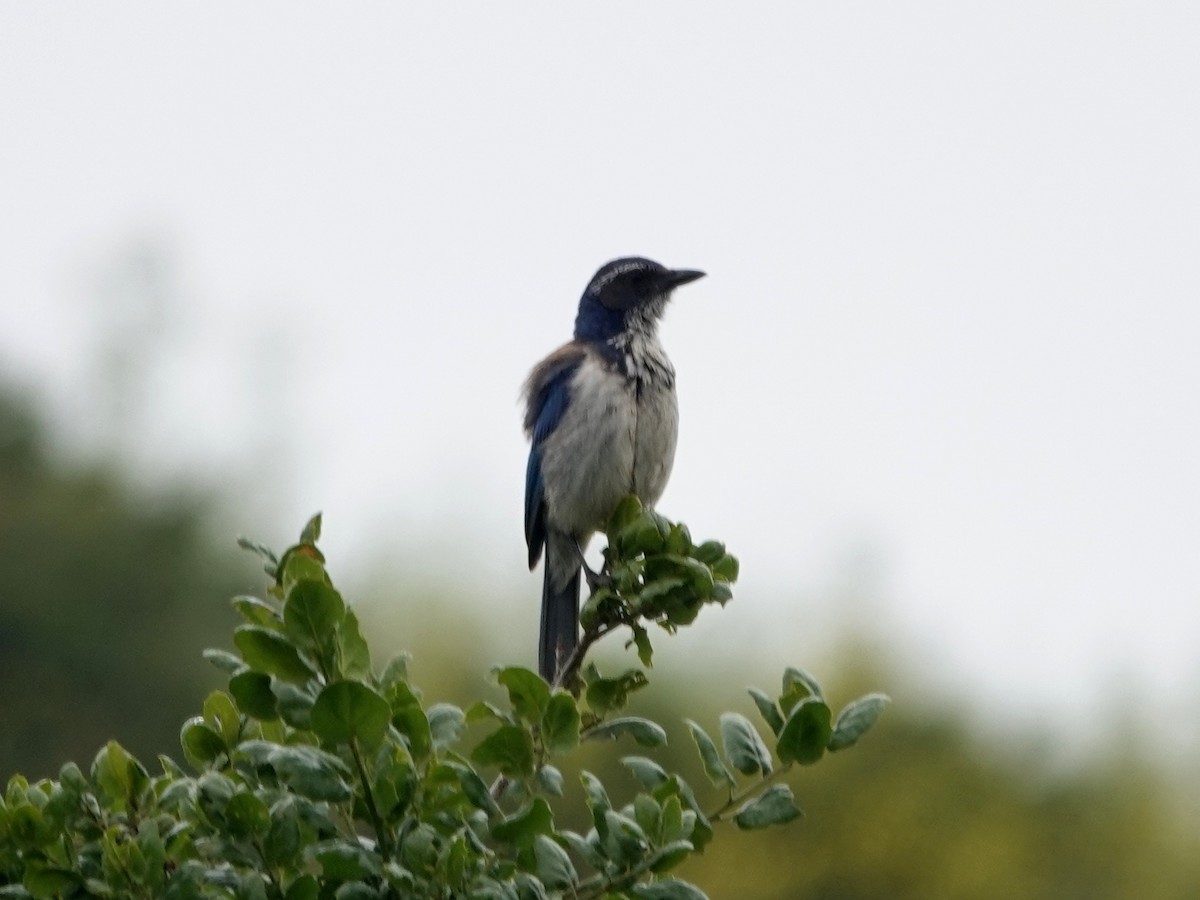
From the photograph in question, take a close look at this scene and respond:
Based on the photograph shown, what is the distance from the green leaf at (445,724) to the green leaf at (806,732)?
1.74 ft

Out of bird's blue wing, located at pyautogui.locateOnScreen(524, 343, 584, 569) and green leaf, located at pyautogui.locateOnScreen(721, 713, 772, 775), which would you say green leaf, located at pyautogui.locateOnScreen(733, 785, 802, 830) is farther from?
bird's blue wing, located at pyautogui.locateOnScreen(524, 343, 584, 569)

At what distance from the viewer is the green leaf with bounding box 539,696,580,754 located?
269cm

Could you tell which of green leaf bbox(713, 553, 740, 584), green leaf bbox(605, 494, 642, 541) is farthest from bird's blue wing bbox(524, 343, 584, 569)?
green leaf bbox(713, 553, 740, 584)

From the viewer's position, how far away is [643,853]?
2.61m

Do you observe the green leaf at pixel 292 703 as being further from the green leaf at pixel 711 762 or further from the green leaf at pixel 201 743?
the green leaf at pixel 711 762

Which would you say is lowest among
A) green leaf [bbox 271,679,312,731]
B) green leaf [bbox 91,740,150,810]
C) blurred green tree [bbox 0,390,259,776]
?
blurred green tree [bbox 0,390,259,776]

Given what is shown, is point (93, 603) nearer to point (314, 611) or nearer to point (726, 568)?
point (726, 568)

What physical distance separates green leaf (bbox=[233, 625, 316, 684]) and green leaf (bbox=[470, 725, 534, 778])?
0.99 ft

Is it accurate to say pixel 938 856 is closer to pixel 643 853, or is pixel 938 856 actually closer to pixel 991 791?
pixel 991 791

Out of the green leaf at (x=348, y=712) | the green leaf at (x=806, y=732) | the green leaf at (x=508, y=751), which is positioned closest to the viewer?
the green leaf at (x=348, y=712)

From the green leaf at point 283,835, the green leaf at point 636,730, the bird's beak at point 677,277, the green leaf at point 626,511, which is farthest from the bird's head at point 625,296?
the green leaf at point 283,835

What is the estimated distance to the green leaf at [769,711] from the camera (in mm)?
2867

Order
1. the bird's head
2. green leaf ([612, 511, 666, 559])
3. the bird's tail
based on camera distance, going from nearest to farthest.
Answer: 1. green leaf ([612, 511, 666, 559])
2. the bird's tail
3. the bird's head

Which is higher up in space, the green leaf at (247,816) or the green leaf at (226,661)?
the green leaf at (226,661)
